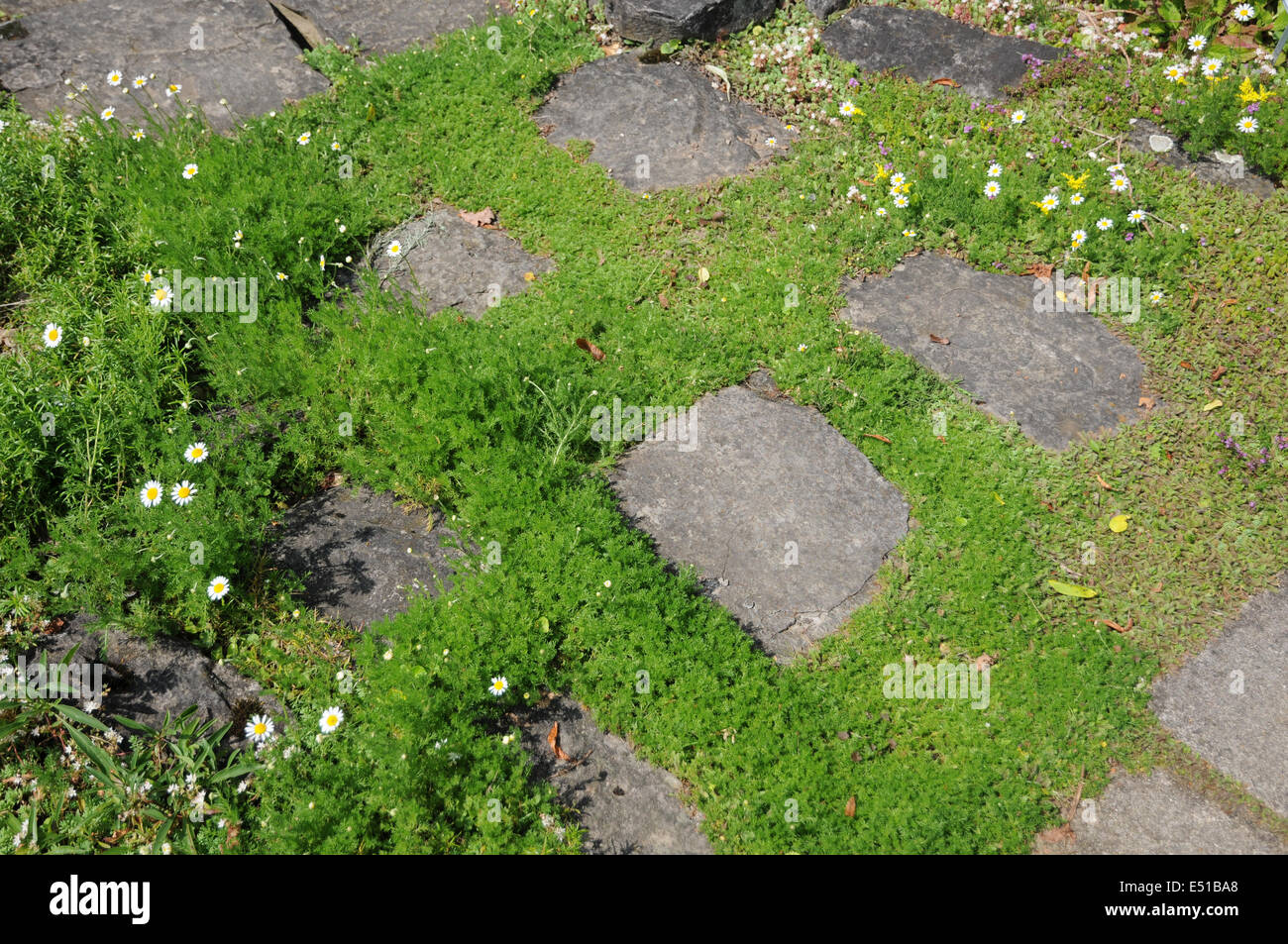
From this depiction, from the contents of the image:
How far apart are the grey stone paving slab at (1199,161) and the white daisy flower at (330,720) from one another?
250 inches

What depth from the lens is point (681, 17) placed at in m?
6.77

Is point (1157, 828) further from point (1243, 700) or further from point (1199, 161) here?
point (1199, 161)

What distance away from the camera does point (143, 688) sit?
3584 millimetres

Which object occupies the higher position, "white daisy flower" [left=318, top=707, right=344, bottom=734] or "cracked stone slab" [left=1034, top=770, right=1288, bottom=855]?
"cracked stone slab" [left=1034, top=770, right=1288, bottom=855]

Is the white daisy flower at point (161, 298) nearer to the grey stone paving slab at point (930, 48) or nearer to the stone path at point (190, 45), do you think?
the stone path at point (190, 45)

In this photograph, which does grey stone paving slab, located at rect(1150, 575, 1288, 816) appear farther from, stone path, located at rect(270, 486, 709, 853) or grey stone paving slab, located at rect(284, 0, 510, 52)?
grey stone paving slab, located at rect(284, 0, 510, 52)

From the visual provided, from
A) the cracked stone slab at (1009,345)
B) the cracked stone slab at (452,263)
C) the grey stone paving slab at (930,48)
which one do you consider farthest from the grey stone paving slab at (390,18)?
the cracked stone slab at (1009,345)

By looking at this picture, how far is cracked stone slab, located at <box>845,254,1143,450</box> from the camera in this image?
15.9 ft

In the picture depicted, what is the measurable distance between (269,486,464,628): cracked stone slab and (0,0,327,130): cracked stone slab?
3678 mm

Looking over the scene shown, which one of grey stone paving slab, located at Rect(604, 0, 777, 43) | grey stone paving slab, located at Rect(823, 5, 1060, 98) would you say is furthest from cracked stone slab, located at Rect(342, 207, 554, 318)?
grey stone paving slab, located at Rect(823, 5, 1060, 98)

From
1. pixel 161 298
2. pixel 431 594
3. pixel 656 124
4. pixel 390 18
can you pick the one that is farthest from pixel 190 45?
pixel 431 594

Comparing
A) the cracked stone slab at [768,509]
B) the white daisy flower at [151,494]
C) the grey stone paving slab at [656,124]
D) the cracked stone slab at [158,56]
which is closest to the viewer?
the white daisy flower at [151,494]

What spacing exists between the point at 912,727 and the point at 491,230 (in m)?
4.11

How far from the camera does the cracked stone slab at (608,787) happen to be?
3.37 m
